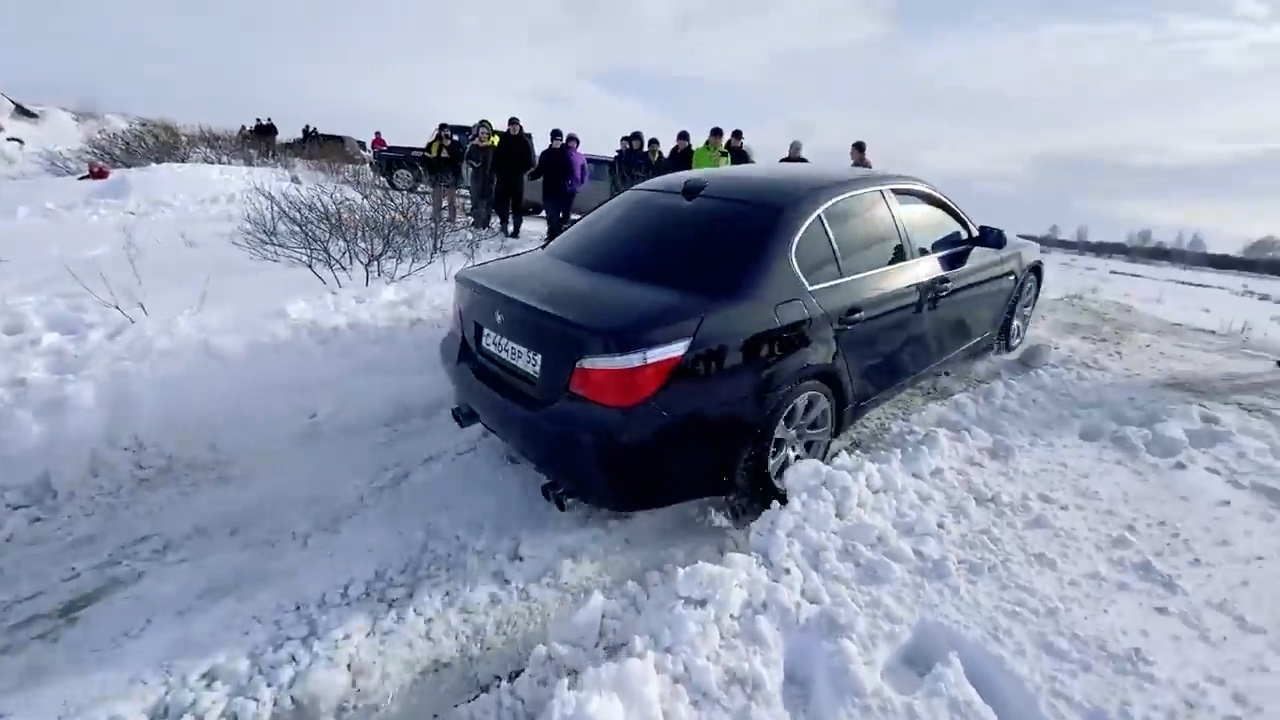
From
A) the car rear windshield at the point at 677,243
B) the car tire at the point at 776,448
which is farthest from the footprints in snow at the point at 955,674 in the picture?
the car rear windshield at the point at 677,243

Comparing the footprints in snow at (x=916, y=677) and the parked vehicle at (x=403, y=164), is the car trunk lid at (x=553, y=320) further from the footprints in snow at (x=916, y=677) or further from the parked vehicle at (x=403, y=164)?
the parked vehicle at (x=403, y=164)

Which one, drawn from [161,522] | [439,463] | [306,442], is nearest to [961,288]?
[439,463]

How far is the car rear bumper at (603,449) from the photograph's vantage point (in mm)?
2600

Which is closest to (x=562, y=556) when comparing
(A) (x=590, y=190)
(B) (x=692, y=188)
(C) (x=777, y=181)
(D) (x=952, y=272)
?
(B) (x=692, y=188)

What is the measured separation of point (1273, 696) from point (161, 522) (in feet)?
13.8

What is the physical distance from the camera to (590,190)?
15641 millimetres

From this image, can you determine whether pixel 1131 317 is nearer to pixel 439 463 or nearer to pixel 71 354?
pixel 439 463

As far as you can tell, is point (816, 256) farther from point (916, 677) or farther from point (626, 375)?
point (916, 677)

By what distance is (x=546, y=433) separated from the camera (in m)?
2.75

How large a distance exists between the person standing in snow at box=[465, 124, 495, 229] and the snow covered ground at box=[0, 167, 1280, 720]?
5228 mm

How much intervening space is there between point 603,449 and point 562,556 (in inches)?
22.5

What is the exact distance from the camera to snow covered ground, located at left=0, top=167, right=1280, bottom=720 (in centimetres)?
223

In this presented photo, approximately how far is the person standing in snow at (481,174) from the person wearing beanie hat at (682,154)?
2600mm

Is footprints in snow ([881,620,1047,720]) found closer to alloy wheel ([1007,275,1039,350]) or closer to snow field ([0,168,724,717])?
snow field ([0,168,724,717])
